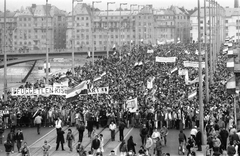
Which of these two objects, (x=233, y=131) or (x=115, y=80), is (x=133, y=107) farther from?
(x=115, y=80)

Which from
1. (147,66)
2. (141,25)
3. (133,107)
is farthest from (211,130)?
(141,25)

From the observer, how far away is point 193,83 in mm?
45688

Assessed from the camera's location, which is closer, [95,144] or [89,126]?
[95,144]

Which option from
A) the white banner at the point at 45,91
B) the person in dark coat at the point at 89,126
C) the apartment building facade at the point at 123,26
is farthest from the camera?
the apartment building facade at the point at 123,26

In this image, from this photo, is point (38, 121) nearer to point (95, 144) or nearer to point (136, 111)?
point (136, 111)

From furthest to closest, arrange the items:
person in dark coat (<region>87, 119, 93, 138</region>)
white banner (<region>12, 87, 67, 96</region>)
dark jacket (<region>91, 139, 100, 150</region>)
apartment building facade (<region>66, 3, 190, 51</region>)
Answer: apartment building facade (<region>66, 3, 190, 51</region>) → white banner (<region>12, 87, 67, 96</region>) → person in dark coat (<region>87, 119, 93, 138</region>) → dark jacket (<region>91, 139, 100, 150</region>)

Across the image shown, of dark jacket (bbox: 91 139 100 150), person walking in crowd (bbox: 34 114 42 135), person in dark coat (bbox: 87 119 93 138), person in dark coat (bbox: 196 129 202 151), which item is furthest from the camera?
person walking in crowd (bbox: 34 114 42 135)

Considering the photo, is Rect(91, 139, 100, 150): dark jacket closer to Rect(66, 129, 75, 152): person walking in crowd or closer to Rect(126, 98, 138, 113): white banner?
Rect(66, 129, 75, 152): person walking in crowd

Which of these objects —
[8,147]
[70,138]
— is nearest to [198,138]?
[70,138]

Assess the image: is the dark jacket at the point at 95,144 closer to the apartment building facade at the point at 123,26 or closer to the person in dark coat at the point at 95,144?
the person in dark coat at the point at 95,144

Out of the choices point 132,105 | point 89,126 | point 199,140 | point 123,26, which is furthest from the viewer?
point 123,26

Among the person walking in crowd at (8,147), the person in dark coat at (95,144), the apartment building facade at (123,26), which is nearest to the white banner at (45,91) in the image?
the person walking in crowd at (8,147)

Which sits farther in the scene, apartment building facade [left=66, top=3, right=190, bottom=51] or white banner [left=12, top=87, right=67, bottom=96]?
apartment building facade [left=66, top=3, right=190, bottom=51]

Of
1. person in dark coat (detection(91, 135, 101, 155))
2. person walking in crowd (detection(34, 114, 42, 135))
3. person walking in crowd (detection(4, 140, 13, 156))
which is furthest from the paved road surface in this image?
person in dark coat (detection(91, 135, 101, 155))
